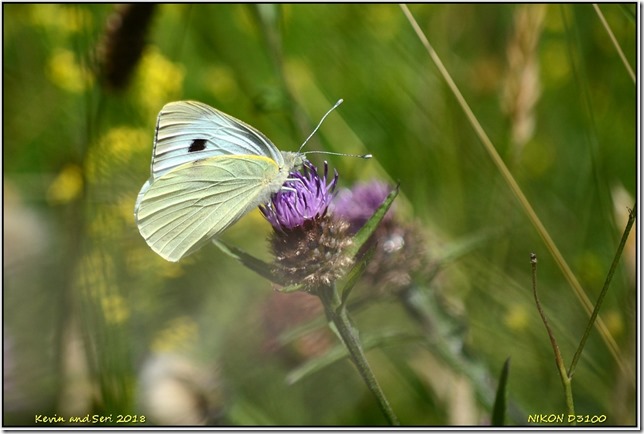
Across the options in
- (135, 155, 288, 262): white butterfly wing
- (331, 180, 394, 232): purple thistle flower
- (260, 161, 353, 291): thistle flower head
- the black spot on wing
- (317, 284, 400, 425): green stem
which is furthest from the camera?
(331, 180, 394, 232): purple thistle flower

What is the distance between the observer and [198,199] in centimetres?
179

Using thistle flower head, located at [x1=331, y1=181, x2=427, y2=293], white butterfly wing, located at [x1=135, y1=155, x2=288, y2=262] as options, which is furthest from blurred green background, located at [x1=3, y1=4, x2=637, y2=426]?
white butterfly wing, located at [x1=135, y1=155, x2=288, y2=262]

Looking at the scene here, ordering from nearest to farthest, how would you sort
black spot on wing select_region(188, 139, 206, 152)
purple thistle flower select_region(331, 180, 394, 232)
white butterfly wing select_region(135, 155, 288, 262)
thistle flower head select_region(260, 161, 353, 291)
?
thistle flower head select_region(260, 161, 353, 291)
white butterfly wing select_region(135, 155, 288, 262)
black spot on wing select_region(188, 139, 206, 152)
purple thistle flower select_region(331, 180, 394, 232)

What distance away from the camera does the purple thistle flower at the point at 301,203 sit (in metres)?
1.54

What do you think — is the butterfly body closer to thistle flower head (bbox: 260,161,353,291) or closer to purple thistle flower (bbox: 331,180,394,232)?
thistle flower head (bbox: 260,161,353,291)

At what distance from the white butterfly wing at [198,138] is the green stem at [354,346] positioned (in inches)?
17.9

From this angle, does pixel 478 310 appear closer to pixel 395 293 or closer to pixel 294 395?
pixel 395 293

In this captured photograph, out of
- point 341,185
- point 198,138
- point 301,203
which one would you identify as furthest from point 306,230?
point 341,185

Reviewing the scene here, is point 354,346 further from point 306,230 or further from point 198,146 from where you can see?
point 198,146

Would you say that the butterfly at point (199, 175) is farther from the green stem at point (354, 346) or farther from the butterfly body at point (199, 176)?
the green stem at point (354, 346)

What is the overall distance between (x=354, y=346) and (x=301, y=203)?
0.38 m

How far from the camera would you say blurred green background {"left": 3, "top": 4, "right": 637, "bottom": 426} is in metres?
1.84

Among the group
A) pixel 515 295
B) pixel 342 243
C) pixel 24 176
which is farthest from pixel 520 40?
pixel 24 176

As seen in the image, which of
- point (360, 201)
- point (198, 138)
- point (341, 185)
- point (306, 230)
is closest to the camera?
point (306, 230)
